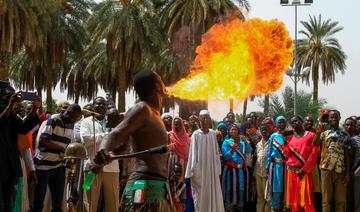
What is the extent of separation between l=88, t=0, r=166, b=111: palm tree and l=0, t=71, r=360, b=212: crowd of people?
52.7 feet

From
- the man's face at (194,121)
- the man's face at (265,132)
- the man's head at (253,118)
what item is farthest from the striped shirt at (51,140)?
the man's head at (253,118)

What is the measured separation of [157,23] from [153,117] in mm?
25467

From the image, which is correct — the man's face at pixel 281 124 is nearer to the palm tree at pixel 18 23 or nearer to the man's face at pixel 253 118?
the man's face at pixel 253 118

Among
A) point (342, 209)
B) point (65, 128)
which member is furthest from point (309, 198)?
point (65, 128)

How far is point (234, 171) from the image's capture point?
11758 mm

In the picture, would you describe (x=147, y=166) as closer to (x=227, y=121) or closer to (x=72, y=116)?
(x=72, y=116)

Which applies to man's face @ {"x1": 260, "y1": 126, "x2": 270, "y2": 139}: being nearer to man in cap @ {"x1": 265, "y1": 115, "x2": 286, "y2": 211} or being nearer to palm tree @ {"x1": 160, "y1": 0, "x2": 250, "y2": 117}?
man in cap @ {"x1": 265, "y1": 115, "x2": 286, "y2": 211}

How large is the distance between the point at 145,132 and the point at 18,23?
21.8 m

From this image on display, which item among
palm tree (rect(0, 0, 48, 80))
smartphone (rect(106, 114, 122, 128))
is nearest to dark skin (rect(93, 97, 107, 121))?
smartphone (rect(106, 114, 122, 128))

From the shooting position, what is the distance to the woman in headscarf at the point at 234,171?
11703 millimetres

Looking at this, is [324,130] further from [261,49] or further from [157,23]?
[157,23]

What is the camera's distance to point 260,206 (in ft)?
38.9

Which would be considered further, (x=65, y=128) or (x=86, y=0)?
(x=86, y=0)

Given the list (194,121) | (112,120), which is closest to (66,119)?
(112,120)
